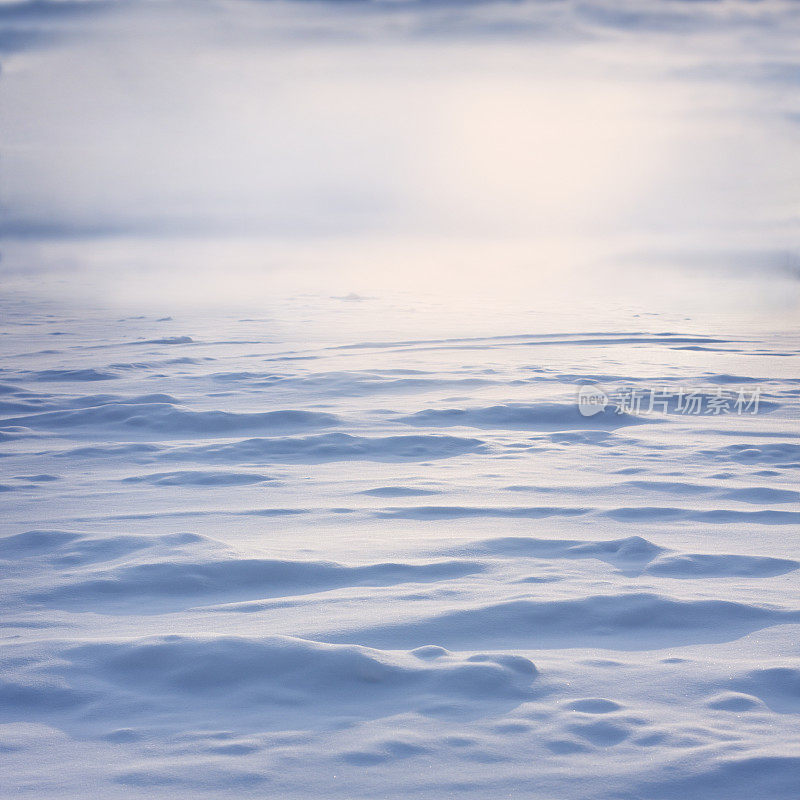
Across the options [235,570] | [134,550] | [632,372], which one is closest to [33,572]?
[134,550]

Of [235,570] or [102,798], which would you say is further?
[235,570]

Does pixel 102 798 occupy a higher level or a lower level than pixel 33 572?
lower

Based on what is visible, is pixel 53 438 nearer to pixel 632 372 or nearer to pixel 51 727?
pixel 51 727

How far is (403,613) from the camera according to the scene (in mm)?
3195

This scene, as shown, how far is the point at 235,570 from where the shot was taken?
12.5ft

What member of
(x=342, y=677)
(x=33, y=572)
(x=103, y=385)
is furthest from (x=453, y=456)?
(x=103, y=385)

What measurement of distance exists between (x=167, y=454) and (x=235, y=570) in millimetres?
3749

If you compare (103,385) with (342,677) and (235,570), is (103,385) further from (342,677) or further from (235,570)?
(342,677)

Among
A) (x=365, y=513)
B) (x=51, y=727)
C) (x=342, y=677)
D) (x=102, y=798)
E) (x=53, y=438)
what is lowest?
(x=102, y=798)

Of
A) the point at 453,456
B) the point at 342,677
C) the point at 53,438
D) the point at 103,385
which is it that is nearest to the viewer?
the point at 342,677

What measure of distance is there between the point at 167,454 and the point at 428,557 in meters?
3.99

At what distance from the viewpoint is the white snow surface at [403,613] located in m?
2.16

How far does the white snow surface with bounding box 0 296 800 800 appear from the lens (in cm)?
216

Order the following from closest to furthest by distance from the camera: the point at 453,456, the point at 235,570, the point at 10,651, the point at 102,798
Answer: the point at 102,798 → the point at 10,651 → the point at 235,570 → the point at 453,456
